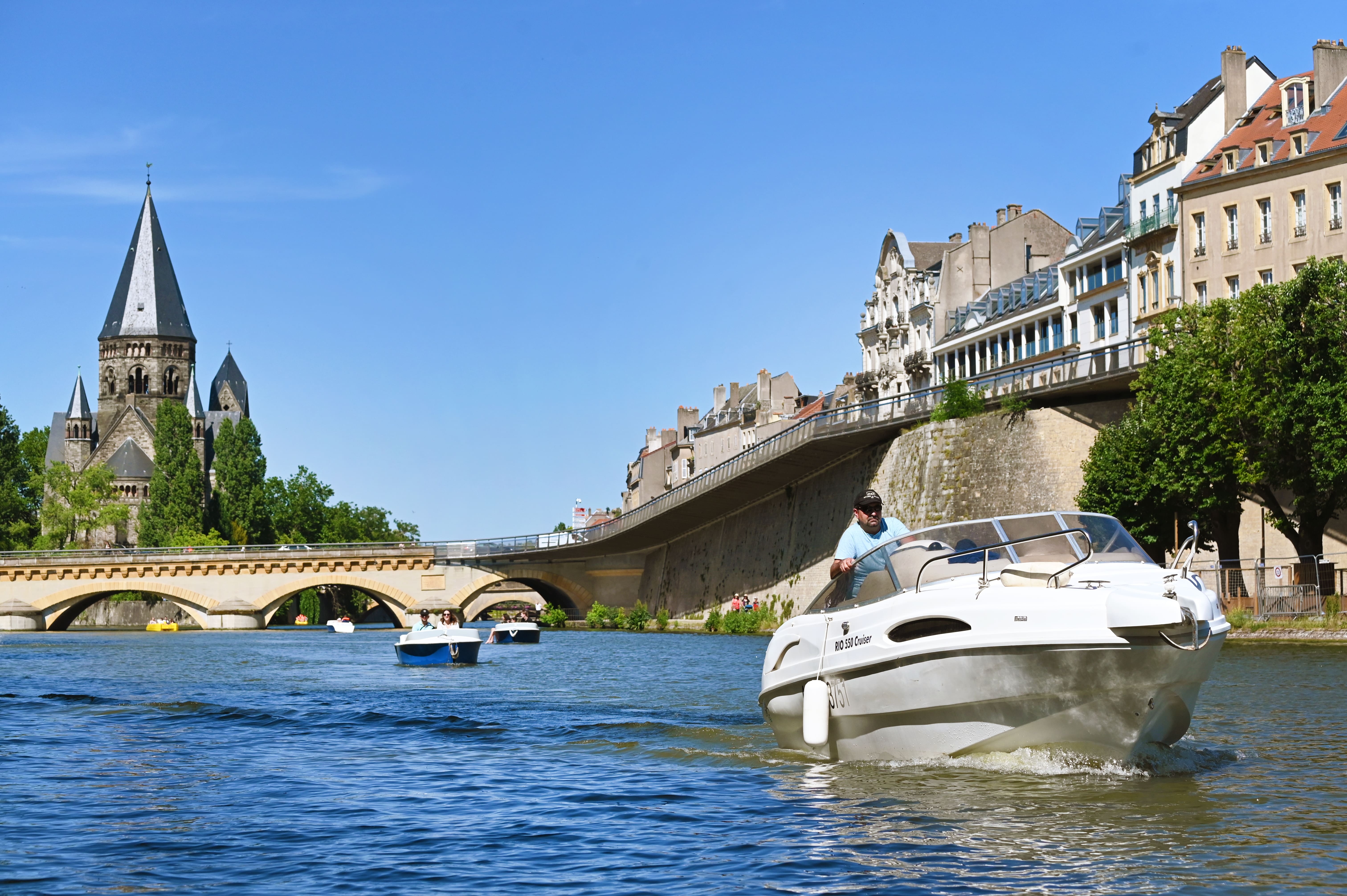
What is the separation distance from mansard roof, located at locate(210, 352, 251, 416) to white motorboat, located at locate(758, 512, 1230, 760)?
176m

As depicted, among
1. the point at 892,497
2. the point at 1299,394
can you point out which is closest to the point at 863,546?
the point at 1299,394

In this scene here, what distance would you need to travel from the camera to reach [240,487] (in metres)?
128

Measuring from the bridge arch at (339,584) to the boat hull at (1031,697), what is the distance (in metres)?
76.9

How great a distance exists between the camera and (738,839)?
10.9 meters

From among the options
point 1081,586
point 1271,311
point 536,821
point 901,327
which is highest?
point 901,327

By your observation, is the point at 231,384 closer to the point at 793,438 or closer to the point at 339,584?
the point at 339,584

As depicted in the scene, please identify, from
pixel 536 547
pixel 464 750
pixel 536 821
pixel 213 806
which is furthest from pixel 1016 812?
pixel 536 547

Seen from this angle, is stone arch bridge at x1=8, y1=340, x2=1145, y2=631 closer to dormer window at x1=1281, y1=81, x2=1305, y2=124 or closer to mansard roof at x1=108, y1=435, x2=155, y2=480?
dormer window at x1=1281, y1=81, x2=1305, y2=124

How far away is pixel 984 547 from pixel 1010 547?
1.01 ft

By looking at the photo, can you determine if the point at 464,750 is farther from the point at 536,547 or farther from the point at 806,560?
the point at 536,547

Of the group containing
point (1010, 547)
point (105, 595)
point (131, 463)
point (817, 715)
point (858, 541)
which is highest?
point (131, 463)

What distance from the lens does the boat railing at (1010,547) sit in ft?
39.9

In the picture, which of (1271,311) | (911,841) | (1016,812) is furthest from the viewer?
(1271,311)

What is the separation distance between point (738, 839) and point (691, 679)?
20599mm
